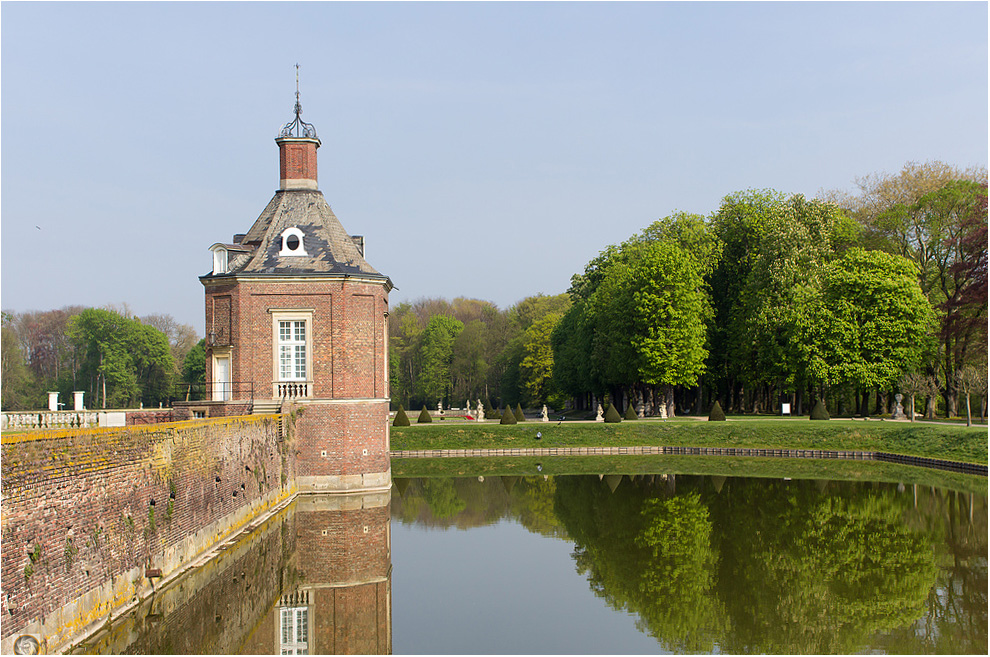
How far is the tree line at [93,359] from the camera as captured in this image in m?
74.7

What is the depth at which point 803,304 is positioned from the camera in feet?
151

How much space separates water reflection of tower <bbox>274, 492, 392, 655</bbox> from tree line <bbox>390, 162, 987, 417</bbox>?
28576 millimetres

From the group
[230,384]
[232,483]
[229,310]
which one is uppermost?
[229,310]

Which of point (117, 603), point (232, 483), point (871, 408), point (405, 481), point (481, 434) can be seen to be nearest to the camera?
point (117, 603)

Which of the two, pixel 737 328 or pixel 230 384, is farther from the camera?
pixel 737 328

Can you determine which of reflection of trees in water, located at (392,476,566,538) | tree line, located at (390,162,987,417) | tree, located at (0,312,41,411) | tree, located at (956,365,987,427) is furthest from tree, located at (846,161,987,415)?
tree, located at (0,312,41,411)

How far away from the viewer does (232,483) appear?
19641 millimetres

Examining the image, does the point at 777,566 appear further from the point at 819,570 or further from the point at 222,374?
the point at 222,374

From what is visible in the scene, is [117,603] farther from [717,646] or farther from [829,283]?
[829,283]

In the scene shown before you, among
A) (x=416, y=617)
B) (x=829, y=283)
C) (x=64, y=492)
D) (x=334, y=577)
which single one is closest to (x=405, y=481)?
(x=334, y=577)

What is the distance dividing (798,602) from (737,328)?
3867 cm

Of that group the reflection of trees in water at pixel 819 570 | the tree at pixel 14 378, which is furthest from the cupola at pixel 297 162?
the tree at pixel 14 378

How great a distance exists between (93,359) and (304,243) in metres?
56.2

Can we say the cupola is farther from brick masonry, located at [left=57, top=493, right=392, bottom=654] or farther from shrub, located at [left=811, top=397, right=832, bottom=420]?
shrub, located at [left=811, top=397, right=832, bottom=420]
